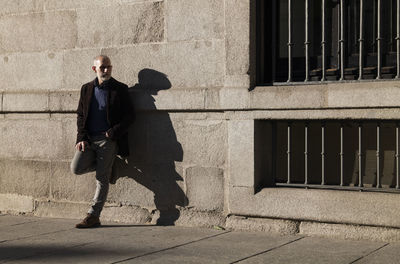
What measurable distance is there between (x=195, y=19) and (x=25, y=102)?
2.29 meters

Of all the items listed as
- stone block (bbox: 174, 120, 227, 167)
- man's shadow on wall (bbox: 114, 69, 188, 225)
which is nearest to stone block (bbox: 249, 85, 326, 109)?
stone block (bbox: 174, 120, 227, 167)

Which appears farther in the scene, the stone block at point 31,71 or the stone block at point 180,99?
the stone block at point 31,71

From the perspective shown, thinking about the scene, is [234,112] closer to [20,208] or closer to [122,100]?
[122,100]

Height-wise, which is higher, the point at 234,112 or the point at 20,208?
the point at 234,112

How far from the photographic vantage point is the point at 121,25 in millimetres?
7293

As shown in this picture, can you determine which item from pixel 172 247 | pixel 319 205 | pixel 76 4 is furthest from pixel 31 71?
pixel 319 205

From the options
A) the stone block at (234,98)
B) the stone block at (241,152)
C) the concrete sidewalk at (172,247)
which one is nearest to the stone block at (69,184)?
the concrete sidewalk at (172,247)

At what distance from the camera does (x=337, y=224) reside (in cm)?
615

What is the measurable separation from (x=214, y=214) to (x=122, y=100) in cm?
146

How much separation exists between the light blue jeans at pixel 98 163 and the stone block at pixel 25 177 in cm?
95

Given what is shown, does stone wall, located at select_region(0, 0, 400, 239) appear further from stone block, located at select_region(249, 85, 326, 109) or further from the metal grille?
the metal grille

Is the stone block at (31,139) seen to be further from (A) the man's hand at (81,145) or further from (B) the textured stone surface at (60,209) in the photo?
(A) the man's hand at (81,145)

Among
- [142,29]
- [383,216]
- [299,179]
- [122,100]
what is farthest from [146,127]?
[383,216]

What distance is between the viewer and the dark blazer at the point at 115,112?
272 inches
